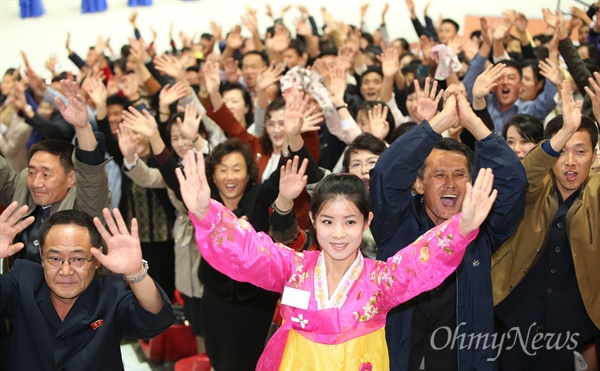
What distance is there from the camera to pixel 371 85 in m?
4.99

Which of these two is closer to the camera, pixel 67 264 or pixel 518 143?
pixel 67 264

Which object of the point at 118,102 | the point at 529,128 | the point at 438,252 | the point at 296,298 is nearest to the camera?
the point at 438,252

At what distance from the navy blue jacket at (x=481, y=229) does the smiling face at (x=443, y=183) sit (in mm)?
53

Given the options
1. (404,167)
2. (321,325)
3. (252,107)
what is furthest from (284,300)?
(252,107)

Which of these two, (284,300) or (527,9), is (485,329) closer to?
(284,300)

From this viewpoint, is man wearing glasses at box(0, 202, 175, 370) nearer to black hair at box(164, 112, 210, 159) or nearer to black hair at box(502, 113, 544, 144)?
black hair at box(164, 112, 210, 159)

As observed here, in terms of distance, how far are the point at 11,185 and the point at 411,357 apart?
1792 mm

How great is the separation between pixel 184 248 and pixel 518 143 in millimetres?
1801

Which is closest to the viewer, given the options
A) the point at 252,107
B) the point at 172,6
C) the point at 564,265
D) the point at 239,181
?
the point at 564,265

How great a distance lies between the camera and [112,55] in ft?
26.1

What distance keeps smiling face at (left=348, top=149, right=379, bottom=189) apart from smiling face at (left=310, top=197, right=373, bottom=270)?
2.75ft

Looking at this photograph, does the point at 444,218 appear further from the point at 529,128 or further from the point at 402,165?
the point at 529,128

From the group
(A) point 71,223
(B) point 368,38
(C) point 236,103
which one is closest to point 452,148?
(A) point 71,223

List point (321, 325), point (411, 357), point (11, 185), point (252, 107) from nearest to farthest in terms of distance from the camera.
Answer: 1. point (321, 325)
2. point (411, 357)
3. point (11, 185)
4. point (252, 107)
